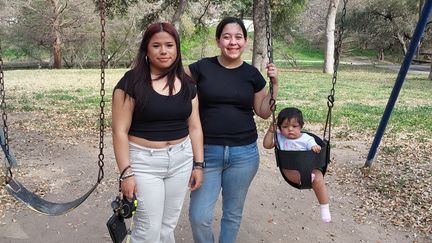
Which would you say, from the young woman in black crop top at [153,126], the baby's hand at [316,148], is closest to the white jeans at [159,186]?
the young woman in black crop top at [153,126]

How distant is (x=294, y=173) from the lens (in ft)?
9.66

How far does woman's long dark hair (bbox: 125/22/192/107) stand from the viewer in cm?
231

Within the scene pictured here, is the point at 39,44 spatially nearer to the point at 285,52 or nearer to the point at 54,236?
the point at 285,52

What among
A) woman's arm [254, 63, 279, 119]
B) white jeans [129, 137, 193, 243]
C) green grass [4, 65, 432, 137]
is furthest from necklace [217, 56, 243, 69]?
green grass [4, 65, 432, 137]

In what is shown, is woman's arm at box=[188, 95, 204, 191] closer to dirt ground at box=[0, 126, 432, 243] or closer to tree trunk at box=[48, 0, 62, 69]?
dirt ground at box=[0, 126, 432, 243]

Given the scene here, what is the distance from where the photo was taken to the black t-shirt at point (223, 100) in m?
2.63

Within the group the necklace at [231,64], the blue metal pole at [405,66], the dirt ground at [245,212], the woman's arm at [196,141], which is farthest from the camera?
the blue metal pole at [405,66]

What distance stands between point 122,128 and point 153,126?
0.51 ft

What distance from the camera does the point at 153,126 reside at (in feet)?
7.83

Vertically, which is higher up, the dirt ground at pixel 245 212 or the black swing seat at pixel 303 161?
the black swing seat at pixel 303 161

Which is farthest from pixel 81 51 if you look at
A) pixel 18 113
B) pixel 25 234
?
pixel 25 234

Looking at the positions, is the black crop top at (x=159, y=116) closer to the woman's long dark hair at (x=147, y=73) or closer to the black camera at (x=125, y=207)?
the woman's long dark hair at (x=147, y=73)

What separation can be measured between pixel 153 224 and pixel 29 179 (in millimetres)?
3346

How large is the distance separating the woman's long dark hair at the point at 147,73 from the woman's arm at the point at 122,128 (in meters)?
0.05
